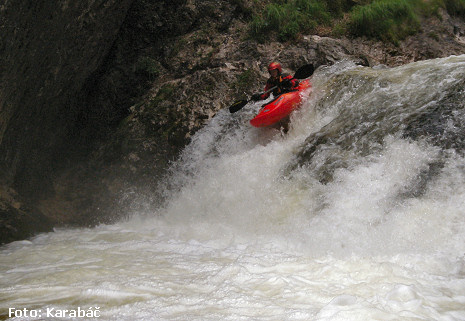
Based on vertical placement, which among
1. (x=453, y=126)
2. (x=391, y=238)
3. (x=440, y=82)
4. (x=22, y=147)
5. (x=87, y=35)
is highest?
(x=87, y=35)

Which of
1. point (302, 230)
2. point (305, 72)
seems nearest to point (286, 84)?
point (305, 72)

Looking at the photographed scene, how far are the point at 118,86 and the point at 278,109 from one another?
283 centimetres

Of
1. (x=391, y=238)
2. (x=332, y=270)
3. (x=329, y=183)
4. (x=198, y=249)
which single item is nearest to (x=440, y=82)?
(x=329, y=183)

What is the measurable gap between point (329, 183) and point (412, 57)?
3.99 m

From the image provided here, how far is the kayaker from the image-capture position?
18.0 ft

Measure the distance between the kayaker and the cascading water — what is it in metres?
0.31

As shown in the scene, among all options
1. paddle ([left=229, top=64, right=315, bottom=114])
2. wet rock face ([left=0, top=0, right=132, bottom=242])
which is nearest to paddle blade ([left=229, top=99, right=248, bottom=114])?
paddle ([left=229, top=64, right=315, bottom=114])

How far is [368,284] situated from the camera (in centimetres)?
246

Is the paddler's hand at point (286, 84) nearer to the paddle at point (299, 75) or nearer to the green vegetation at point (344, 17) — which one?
the paddle at point (299, 75)

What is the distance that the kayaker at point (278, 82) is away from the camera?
5.48 meters

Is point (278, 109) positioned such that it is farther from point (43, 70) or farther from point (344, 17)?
point (344, 17)

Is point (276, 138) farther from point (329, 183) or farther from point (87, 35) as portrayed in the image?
point (87, 35)

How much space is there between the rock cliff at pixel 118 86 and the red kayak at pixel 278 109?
102 cm

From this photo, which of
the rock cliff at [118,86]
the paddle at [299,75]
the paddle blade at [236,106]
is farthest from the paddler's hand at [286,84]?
the rock cliff at [118,86]
